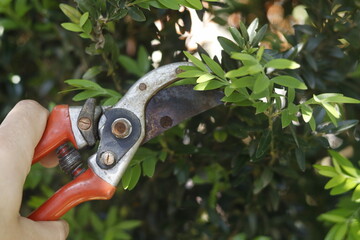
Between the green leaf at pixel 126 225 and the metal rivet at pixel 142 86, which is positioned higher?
the metal rivet at pixel 142 86

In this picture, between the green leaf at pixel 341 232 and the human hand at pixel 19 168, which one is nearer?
the human hand at pixel 19 168

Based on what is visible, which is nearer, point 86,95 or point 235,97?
point 235,97

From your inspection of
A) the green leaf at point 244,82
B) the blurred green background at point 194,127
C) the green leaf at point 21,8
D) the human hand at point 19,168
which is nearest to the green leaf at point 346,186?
the blurred green background at point 194,127

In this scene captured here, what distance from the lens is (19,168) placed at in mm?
1199

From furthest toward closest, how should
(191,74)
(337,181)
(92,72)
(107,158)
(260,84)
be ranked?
1. (92,72)
2. (337,181)
3. (107,158)
4. (191,74)
5. (260,84)

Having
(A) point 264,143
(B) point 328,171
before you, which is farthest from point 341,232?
(A) point 264,143

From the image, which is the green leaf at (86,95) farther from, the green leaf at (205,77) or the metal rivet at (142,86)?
the green leaf at (205,77)

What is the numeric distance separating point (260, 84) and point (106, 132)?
397 mm

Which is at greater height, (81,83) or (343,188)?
(81,83)

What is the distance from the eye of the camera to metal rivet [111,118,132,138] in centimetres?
133

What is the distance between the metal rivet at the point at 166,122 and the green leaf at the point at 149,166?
5.7 inches

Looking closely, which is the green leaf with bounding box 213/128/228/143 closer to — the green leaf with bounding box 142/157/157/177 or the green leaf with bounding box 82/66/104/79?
the green leaf with bounding box 142/157/157/177

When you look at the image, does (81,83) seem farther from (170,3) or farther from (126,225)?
(126,225)

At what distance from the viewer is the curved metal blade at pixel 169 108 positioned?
4.50 ft
